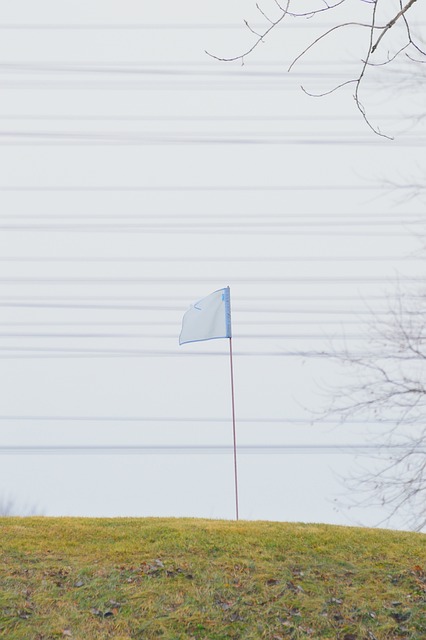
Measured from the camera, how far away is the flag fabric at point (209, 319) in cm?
1078

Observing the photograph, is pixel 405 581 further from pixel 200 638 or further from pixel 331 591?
pixel 200 638

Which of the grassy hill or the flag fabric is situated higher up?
the flag fabric

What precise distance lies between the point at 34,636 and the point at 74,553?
1690mm

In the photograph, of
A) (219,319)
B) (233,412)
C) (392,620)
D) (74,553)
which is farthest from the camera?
(219,319)

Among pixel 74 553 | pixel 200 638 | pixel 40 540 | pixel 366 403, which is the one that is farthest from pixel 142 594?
pixel 366 403

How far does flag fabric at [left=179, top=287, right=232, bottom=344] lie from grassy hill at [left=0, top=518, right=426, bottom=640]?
109 inches

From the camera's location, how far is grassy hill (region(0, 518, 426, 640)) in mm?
6637

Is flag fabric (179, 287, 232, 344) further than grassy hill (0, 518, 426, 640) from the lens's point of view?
Yes

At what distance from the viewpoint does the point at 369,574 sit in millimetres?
7707

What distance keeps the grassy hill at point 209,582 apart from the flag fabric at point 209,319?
2781 millimetres

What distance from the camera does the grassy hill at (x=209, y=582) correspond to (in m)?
6.64

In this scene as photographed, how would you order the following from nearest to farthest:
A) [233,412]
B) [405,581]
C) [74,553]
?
[405,581] < [74,553] < [233,412]

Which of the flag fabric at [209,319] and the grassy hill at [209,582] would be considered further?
the flag fabric at [209,319]

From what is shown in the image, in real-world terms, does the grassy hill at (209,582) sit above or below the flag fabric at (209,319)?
below
